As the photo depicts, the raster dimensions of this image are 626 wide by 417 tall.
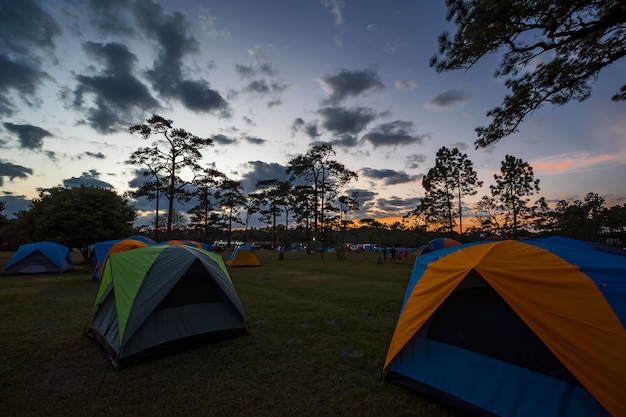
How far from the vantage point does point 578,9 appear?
6336 millimetres

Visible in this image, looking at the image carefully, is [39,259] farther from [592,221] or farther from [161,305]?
[592,221]

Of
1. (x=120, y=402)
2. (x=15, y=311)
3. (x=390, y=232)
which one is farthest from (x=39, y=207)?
→ (x=390, y=232)

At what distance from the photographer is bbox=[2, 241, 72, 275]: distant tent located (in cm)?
1499

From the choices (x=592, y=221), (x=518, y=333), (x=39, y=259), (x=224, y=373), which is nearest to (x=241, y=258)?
(x=39, y=259)

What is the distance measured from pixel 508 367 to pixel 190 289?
4.99m

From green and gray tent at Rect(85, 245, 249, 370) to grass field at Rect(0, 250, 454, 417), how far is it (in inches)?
8.7

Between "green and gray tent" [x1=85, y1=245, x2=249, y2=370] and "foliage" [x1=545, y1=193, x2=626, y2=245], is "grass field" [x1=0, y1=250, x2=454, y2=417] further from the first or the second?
"foliage" [x1=545, y1=193, x2=626, y2=245]

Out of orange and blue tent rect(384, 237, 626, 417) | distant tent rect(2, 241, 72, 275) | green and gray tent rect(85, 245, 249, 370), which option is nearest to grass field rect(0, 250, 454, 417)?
green and gray tent rect(85, 245, 249, 370)

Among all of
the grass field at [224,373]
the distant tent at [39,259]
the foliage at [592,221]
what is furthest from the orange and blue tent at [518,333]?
the foliage at [592,221]

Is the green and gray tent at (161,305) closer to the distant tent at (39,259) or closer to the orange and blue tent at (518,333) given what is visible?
the orange and blue tent at (518,333)

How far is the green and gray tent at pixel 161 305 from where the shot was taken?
4621mm

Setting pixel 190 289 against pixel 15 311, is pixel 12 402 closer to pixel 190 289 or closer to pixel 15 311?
pixel 190 289

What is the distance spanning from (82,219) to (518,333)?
22099mm

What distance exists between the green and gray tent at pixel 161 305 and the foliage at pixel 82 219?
603 inches
